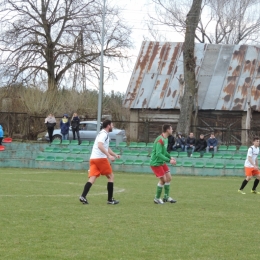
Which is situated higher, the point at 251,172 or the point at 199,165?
the point at 251,172

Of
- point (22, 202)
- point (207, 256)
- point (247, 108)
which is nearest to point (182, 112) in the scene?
point (247, 108)

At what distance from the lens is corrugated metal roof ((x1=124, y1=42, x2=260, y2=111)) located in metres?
39.7

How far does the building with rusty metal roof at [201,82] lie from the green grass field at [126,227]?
23801 millimetres

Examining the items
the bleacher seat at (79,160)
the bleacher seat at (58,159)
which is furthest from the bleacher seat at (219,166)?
the bleacher seat at (58,159)

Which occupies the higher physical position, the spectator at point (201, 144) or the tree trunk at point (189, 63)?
the tree trunk at point (189, 63)

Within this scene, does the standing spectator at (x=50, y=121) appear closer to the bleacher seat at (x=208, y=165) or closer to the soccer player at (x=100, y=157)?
the bleacher seat at (x=208, y=165)

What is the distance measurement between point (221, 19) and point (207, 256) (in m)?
50.7

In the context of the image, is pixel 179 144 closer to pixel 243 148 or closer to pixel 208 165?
pixel 208 165

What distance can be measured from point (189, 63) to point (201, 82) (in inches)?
309

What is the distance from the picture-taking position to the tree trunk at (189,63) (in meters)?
33.7

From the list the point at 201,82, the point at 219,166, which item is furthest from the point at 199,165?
the point at 201,82

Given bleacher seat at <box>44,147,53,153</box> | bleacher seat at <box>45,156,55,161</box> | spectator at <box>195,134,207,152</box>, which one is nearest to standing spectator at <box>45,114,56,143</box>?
bleacher seat at <box>44,147,53,153</box>

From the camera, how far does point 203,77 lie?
41.8 meters

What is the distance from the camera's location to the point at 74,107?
44.0 metres
